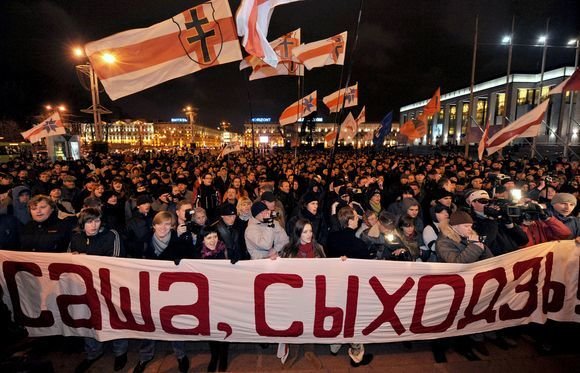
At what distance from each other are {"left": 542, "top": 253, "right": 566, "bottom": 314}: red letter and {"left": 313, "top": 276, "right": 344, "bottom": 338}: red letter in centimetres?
256

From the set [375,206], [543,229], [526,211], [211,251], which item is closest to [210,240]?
[211,251]

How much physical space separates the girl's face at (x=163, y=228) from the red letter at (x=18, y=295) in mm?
1364

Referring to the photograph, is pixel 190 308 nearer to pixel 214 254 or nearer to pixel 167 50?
pixel 214 254

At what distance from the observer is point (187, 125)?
14288cm

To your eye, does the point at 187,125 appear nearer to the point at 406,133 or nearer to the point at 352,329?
the point at 406,133

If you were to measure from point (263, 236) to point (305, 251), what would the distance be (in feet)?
2.04

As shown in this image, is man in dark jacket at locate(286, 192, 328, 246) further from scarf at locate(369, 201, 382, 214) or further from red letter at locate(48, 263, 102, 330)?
red letter at locate(48, 263, 102, 330)

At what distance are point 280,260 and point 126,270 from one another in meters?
1.75

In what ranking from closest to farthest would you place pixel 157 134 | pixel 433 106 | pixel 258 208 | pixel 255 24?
1. pixel 255 24
2. pixel 258 208
3. pixel 433 106
4. pixel 157 134

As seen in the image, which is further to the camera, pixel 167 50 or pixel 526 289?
pixel 167 50

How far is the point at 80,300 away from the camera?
3.61 m

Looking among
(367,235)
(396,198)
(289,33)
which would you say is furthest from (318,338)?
(289,33)

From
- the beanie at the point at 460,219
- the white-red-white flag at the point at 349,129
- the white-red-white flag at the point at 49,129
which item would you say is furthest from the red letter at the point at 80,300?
the white-red-white flag at the point at 349,129

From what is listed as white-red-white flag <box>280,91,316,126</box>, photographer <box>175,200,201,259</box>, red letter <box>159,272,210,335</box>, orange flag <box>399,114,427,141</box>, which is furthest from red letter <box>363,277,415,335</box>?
orange flag <box>399,114,427,141</box>
